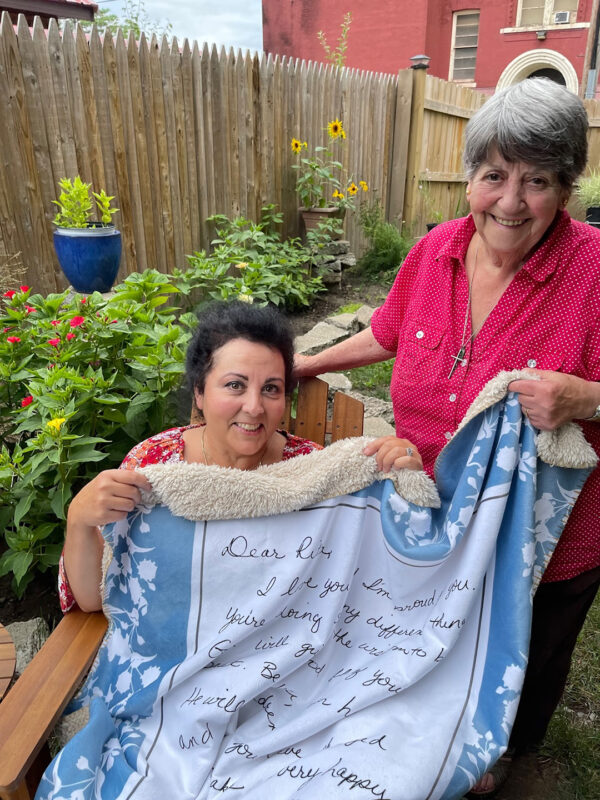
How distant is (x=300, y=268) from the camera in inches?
226

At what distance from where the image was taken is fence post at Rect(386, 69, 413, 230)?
7754 millimetres

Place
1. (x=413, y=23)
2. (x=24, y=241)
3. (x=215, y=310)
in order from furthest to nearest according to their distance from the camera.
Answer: (x=413, y=23)
(x=24, y=241)
(x=215, y=310)

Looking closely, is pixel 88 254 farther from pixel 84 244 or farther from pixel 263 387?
pixel 263 387

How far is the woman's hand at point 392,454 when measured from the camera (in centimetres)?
155

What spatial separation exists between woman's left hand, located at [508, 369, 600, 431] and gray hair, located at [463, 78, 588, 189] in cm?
48

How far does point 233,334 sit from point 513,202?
31.5 inches

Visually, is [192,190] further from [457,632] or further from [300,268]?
[457,632]

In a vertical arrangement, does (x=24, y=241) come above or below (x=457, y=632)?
above

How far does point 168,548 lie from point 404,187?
7540 mm

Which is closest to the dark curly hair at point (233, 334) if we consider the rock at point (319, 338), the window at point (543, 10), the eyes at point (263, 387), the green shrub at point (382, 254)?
the eyes at point (263, 387)

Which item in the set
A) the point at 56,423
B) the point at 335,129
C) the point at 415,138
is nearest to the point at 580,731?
the point at 56,423

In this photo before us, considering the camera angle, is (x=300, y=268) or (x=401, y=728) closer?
(x=401, y=728)

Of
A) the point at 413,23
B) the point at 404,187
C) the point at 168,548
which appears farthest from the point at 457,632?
the point at 413,23

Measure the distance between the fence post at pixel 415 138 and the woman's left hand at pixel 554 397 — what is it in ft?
23.8
